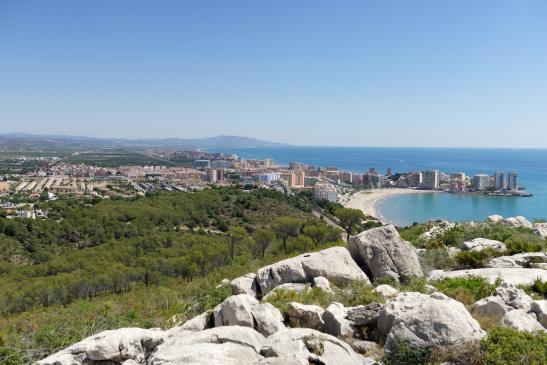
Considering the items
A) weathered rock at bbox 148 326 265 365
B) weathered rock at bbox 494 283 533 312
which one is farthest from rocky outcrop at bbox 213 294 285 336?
weathered rock at bbox 494 283 533 312

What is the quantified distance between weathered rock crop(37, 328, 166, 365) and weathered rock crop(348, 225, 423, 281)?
5477 mm

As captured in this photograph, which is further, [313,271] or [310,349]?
[313,271]

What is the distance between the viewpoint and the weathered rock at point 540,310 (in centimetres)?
588

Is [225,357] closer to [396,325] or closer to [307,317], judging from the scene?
[307,317]

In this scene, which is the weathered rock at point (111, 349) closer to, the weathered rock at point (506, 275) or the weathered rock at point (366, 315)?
the weathered rock at point (366, 315)

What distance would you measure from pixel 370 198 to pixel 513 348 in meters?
76.2

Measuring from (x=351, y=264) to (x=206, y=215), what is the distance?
39.9 m

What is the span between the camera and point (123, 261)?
26.8 m

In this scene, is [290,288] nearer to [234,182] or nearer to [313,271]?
[313,271]

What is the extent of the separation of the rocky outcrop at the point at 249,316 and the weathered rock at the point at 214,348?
1.23ft

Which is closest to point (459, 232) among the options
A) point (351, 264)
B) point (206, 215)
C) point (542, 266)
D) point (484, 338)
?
point (542, 266)

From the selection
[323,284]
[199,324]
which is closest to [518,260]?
[323,284]

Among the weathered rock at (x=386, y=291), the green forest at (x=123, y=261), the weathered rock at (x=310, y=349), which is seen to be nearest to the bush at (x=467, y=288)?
the weathered rock at (x=386, y=291)

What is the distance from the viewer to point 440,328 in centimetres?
497
